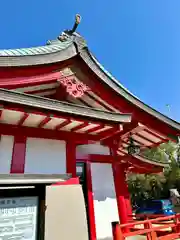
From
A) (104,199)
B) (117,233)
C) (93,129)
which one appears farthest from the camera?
(104,199)

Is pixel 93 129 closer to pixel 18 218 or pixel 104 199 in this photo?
pixel 104 199

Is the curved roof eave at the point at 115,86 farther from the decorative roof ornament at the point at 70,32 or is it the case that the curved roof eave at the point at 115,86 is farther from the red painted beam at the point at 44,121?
the red painted beam at the point at 44,121

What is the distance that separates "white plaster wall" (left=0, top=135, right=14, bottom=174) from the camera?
4.16 meters

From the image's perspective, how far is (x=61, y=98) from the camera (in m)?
5.64

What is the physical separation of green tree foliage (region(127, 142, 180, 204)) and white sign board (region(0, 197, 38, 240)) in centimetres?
2670

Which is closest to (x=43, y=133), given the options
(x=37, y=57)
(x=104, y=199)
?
(x=37, y=57)

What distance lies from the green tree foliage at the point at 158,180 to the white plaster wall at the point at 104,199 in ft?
80.0

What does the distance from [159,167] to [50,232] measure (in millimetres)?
7580

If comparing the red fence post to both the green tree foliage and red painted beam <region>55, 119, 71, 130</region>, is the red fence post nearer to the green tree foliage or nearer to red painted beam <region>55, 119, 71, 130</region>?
red painted beam <region>55, 119, 71, 130</region>

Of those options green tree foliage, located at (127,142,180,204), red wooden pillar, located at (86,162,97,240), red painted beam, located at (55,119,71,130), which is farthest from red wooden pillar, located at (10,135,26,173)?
green tree foliage, located at (127,142,180,204)

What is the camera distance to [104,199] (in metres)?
5.43

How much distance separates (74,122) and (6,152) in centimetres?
157

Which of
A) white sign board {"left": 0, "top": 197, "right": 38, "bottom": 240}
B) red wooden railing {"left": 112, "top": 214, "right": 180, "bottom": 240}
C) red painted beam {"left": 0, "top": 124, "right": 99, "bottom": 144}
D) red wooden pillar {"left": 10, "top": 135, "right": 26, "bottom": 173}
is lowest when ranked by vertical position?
red wooden railing {"left": 112, "top": 214, "right": 180, "bottom": 240}

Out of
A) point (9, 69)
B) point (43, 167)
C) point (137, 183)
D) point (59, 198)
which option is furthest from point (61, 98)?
point (137, 183)
